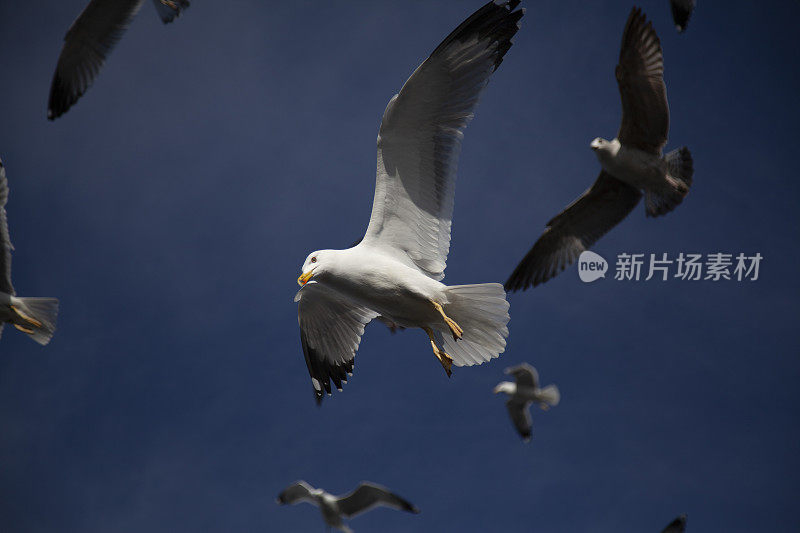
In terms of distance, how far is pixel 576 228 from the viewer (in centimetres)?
644

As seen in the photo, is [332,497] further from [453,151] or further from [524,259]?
[453,151]

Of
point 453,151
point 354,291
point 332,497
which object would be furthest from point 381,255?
point 332,497

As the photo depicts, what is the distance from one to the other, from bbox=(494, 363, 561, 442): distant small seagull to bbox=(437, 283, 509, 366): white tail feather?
2.83 meters

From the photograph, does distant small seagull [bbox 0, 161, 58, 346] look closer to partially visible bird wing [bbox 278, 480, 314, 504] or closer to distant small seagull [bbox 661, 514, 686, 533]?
partially visible bird wing [bbox 278, 480, 314, 504]

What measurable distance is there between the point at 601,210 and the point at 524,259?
75 centimetres

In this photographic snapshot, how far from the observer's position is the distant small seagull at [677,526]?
19.5 feet

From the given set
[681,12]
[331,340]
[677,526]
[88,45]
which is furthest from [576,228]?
[88,45]

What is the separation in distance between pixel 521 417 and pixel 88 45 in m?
5.07

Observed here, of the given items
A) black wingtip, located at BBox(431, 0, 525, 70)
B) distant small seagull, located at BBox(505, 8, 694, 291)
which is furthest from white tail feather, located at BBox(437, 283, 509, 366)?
distant small seagull, located at BBox(505, 8, 694, 291)

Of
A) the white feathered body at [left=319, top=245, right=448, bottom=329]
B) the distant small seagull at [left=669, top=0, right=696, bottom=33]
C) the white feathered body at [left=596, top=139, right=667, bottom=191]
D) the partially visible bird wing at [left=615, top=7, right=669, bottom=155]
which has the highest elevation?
the distant small seagull at [left=669, top=0, right=696, bottom=33]

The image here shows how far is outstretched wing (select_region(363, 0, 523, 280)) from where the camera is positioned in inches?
147

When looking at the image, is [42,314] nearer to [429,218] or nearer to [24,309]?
[24,309]

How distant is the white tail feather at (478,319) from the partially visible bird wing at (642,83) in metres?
2.43

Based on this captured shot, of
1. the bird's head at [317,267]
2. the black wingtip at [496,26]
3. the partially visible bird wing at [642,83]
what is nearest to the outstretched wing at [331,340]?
the bird's head at [317,267]
